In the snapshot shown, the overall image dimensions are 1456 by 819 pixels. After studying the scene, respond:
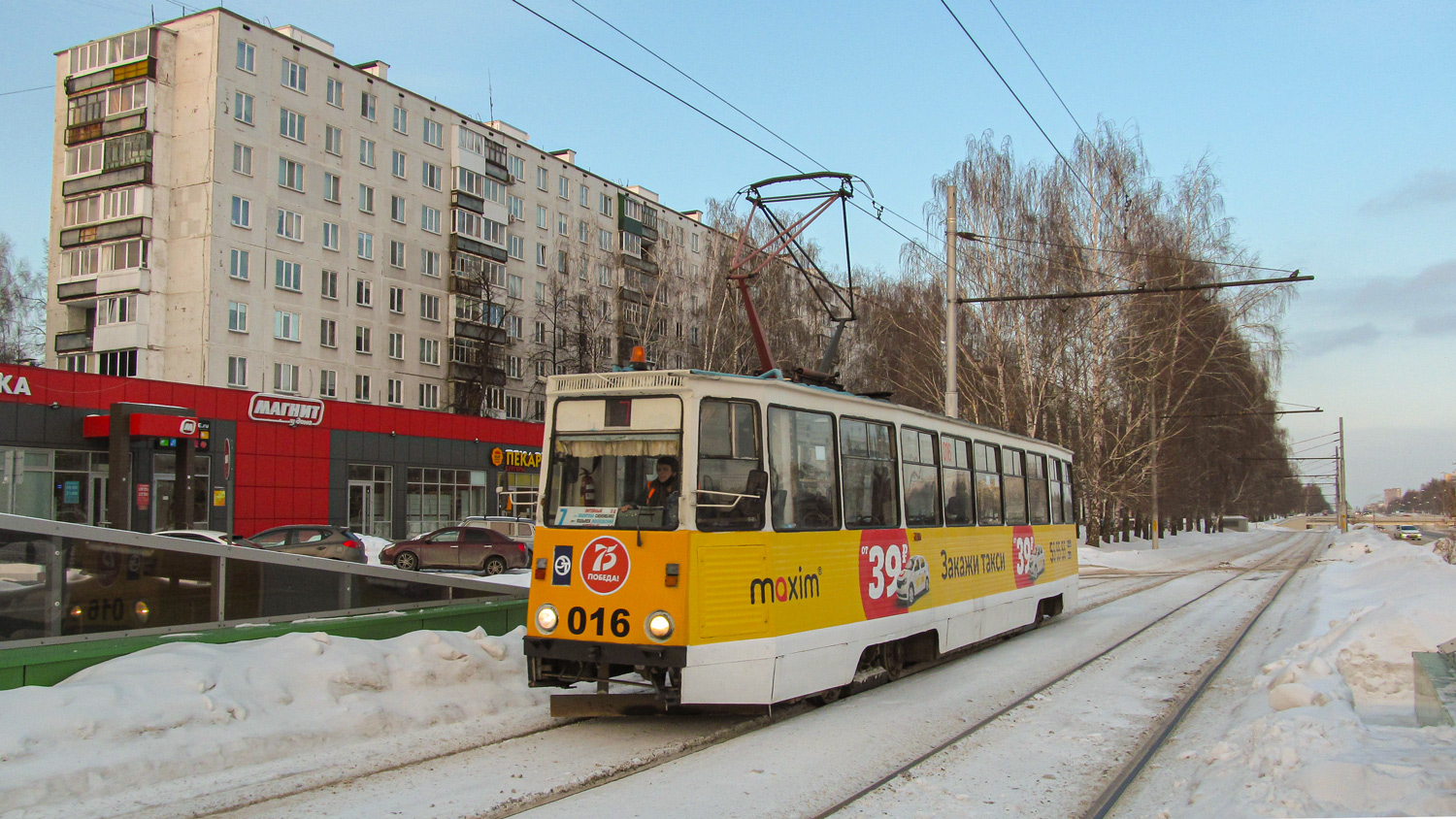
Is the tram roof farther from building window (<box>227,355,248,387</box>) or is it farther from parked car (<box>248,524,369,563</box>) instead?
building window (<box>227,355,248,387</box>)

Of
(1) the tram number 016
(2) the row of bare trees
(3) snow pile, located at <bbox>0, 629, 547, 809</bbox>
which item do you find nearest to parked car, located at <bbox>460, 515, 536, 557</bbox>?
(2) the row of bare trees

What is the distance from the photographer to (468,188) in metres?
48.9

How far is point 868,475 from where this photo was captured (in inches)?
357

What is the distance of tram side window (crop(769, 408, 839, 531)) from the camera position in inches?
307

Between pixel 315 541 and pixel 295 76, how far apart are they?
25.4 meters

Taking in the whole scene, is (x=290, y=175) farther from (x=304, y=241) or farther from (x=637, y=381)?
(x=637, y=381)

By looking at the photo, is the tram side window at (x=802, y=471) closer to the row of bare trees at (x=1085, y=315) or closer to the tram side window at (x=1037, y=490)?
the tram side window at (x=1037, y=490)

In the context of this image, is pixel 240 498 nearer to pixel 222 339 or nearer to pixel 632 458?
pixel 222 339

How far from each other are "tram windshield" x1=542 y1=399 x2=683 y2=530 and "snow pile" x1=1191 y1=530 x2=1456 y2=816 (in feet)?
12.8

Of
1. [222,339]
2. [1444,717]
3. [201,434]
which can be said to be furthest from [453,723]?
[222,339]

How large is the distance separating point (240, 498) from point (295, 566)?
1068 inches

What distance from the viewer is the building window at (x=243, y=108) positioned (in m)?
38.6

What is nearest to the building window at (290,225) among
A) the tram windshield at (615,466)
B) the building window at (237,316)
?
the building window at (237,316)

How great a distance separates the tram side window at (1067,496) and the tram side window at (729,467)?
9.46 metres
